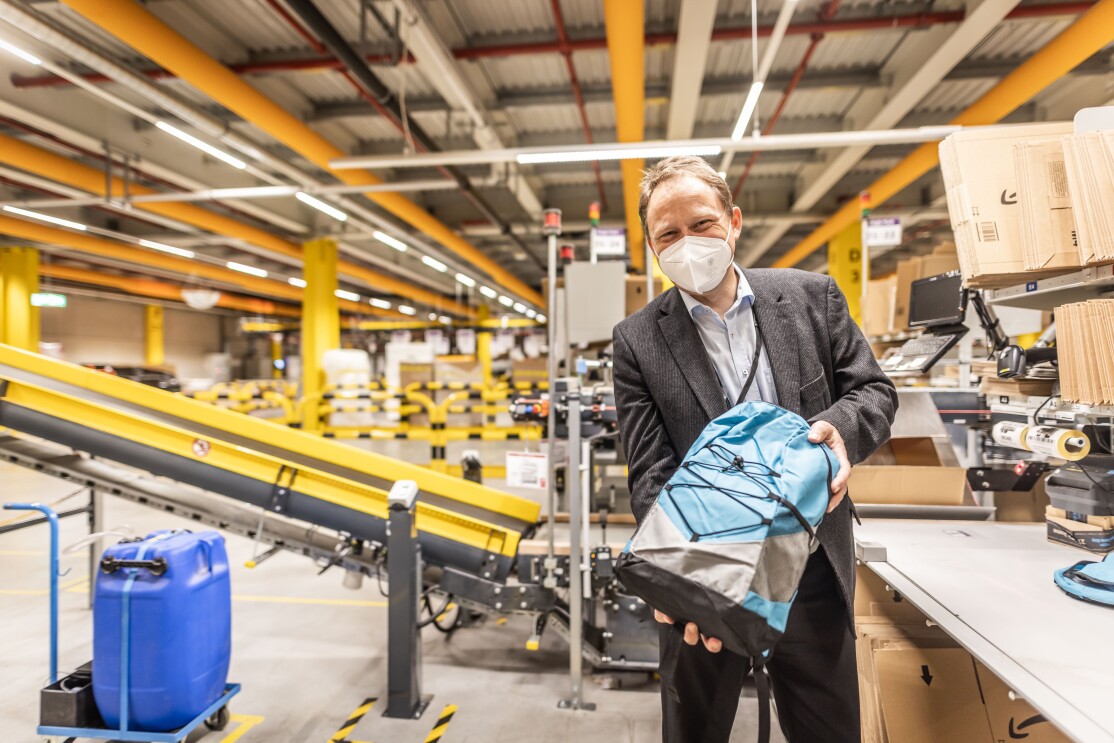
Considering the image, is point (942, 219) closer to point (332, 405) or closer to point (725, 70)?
point (725, 70)

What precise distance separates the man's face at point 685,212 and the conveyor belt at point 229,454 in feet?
6.69

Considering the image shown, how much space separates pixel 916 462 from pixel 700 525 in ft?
6.93

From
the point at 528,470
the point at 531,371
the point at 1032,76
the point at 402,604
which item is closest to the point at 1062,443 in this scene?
the point at 528,470

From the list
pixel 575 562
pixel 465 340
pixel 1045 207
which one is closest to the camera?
pixel 1045 207

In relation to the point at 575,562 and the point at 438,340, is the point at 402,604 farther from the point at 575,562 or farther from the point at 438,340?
the point at 438,340

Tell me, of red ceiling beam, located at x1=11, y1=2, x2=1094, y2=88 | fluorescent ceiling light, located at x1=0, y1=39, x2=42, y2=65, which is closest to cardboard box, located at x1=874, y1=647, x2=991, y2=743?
red ceiling beam, located at x1=11, y1=2, x2=1094, y2=88

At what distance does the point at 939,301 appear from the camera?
2389mm

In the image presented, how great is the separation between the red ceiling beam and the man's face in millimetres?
4903

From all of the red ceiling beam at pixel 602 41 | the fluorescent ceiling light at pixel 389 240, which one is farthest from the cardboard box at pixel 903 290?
the fluorescent ceiling light at pixel 389 240

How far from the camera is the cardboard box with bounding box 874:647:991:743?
1.72m

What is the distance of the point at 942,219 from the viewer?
10578 millimetres

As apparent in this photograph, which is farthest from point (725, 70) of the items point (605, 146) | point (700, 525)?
point (700, 525)

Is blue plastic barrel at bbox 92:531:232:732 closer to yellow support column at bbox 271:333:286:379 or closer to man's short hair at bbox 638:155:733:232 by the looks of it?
man's short hair at bbox 638:155:733:232

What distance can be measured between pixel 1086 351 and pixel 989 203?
57cm
